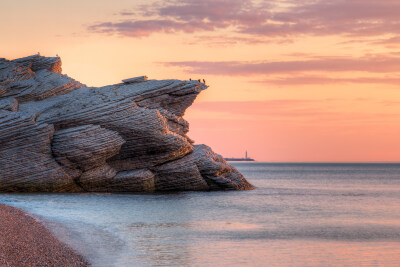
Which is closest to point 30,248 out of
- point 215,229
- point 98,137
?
point 215,229

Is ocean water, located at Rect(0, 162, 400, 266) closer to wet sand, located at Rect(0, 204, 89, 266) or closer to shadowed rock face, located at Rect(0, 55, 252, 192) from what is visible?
wet sand, located at Rect(0, 204, 89, 266)

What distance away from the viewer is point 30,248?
2194cm

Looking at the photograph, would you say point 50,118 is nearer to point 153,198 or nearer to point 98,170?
point 98,170

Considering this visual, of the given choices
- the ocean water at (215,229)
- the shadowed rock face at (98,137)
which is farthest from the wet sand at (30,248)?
the shadowed rock face at (98,137)

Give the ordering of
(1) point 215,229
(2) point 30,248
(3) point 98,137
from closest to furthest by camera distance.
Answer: (2) point 30,248
(1) point 215,229
(3) point 98,137

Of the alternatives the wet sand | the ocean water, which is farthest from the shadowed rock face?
the wet sand

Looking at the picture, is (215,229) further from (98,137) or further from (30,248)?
(98,137)

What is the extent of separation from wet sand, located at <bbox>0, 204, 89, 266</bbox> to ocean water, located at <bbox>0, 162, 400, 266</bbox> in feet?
4.79

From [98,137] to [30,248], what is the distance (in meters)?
36.7

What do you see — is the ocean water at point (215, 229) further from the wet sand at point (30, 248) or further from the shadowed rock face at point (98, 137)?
the shadowed rock face at point (98, 137)

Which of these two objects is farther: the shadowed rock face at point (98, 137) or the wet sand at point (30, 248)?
the shadowed rock face at point (98, 137)

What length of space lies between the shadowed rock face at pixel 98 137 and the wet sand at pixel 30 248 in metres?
28.9

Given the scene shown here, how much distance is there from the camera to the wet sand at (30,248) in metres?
19.9

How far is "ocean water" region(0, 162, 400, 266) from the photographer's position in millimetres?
27016
